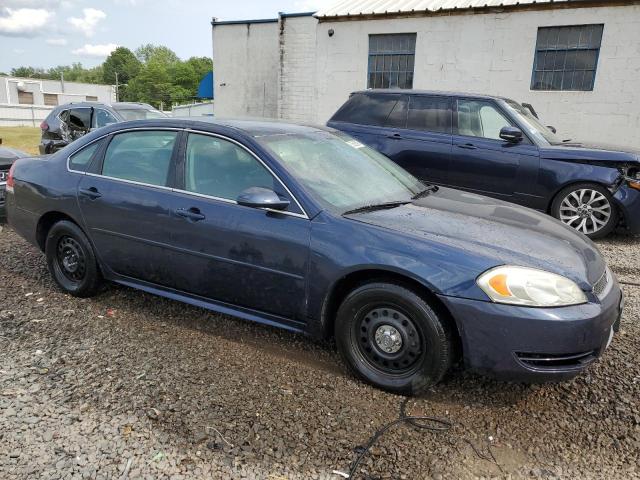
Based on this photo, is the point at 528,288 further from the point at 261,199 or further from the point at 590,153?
the point at 590,153

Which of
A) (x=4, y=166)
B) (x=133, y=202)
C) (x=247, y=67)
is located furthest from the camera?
(x=247, y=67)

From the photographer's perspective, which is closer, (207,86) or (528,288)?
(528,288)

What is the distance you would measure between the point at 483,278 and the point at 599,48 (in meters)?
10.6

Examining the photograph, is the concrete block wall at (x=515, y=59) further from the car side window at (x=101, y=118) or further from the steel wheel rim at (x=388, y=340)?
the steel wheel rim at (x=388, y=340)

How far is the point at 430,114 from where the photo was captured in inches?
289

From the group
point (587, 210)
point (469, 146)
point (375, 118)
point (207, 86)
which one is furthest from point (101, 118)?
point (207, 86)

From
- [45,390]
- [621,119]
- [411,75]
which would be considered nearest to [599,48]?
[621,119]

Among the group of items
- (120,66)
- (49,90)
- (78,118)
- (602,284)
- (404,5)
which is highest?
(120,66)

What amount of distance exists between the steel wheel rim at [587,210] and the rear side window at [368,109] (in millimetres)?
2760

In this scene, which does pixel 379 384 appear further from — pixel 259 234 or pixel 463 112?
pixel 463 112

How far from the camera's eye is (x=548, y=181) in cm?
657

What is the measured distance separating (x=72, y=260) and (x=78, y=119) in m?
6.97

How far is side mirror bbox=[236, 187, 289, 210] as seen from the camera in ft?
10.5

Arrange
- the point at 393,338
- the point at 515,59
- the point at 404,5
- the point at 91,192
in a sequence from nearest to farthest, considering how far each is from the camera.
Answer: the point at 393,338 < the point at 91,192 < the point at 515,59 < the point at 404,5
